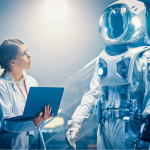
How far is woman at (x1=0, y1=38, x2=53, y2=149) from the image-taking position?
1.09 metres

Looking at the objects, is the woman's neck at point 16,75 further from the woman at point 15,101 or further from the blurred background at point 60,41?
the blurred background at point 60,41

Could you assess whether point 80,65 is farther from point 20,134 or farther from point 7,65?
point 20,134

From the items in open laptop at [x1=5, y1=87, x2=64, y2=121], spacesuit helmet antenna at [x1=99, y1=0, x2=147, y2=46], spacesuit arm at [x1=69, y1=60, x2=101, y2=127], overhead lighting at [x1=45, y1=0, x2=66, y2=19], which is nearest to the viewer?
open laptop at [x1=5, y1=87, x2=64, y2=121]

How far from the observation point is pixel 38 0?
181 centimetres

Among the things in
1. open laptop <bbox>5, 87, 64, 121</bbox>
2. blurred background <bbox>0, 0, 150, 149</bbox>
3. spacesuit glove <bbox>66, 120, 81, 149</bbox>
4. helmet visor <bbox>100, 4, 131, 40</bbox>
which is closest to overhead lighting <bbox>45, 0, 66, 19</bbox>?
blurred background <bbox>0, 0, 150, 149</bbox>

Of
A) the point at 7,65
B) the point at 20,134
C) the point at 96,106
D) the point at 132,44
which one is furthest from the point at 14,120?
the point at 132,44

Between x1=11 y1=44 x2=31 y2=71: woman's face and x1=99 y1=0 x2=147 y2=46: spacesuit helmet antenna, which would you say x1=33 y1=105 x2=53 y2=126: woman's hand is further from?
x1=99 y1=0 x2=147 y2=46: spacesuit helmet antenna

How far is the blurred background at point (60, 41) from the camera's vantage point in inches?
73.0

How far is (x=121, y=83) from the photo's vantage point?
1153mm

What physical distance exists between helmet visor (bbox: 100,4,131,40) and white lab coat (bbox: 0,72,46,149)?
804 mm

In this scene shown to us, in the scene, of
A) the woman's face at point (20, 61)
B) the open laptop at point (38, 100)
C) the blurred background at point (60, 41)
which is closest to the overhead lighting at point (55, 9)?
the blurred background at point (60, 41)

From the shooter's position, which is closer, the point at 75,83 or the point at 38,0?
the point at 38,0

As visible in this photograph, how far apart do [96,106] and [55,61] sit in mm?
971

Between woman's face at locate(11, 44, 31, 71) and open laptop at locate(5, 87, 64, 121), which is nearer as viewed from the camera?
open laptop at locate(5, 87, 64, 121)
